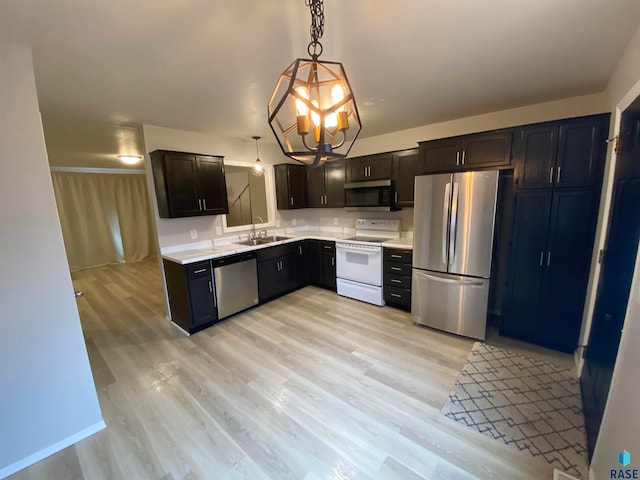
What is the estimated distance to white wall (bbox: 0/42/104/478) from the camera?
5.06 ft

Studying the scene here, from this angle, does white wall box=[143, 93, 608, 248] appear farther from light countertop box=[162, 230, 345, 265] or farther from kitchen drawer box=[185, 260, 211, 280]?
kitchen drawer box=[185, 260, 211, 280]

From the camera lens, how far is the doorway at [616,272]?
4.98 ft

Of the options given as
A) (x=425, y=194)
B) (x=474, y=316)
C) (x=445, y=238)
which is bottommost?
(x=474, y=316)

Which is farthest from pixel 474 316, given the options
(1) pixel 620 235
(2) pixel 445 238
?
(1) pixel 620 235

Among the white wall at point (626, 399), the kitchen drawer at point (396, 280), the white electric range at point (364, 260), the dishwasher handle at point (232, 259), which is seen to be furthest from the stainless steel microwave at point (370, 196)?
the white wall at point (626, 399)

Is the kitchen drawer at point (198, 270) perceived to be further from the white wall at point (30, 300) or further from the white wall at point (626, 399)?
the white wall at point (626, 399)

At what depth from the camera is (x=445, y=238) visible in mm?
2879

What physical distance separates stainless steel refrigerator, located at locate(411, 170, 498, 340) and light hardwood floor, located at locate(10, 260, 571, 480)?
0.88ft

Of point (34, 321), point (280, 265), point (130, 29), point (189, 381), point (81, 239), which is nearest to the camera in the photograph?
point (130, 29)

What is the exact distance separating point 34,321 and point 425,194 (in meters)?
3.52

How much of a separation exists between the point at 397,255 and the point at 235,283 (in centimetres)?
228

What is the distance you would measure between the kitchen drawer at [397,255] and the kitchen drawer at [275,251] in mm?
1581

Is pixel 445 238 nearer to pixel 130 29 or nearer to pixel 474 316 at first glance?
pixel 474 316

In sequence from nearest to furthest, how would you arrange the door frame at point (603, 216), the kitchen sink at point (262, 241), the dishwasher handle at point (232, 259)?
the door frame at point (603, 216) → the dishwasher handle at point (232, 259) → the kitchen sink at point (262, 241)
